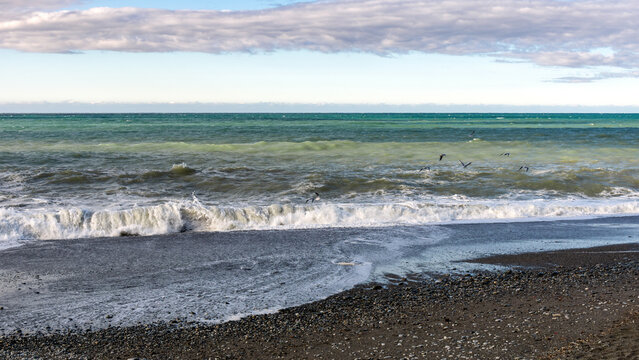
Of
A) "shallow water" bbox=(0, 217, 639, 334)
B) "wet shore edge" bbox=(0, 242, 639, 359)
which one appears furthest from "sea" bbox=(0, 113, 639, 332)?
"wet shore edge" bbox=(0, 242, 639, 359)

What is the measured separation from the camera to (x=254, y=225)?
539 inches

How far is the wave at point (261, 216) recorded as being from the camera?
41.5ft

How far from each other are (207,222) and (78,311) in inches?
250

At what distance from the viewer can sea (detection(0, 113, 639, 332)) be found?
8297mm

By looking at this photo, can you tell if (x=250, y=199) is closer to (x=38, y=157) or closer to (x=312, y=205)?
(x=312, y=205)

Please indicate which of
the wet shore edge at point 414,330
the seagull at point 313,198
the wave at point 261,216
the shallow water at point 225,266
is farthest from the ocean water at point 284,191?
the wet shore edge at point 414,330

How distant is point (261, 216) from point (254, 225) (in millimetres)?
433

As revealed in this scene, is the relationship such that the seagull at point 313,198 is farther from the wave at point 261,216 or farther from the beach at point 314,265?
the wave at point 261,216

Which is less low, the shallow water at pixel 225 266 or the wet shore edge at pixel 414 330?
the wet shore edge at pixel 414 330

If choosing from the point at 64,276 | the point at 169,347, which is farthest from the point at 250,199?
the point at 169,347

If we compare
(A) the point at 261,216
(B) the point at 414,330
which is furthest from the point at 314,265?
(A) the point at 261,216

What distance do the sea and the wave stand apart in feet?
0.14

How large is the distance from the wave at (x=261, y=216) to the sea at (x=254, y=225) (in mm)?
43

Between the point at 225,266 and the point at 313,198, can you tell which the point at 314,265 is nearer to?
the point at 225,266
